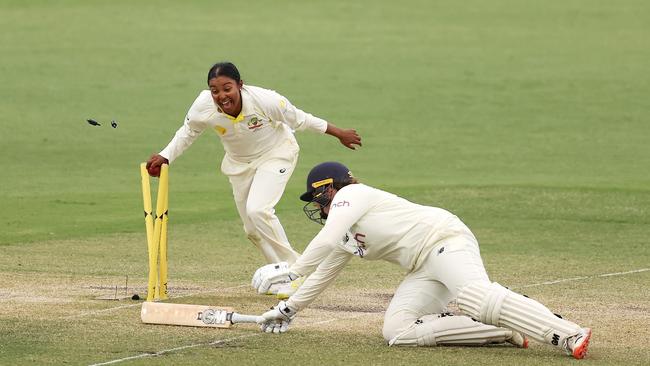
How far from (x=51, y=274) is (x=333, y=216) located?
426 centimetres

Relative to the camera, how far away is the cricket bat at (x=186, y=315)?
428 inches

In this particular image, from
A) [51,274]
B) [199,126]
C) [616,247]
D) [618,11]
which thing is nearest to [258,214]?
[199,126]

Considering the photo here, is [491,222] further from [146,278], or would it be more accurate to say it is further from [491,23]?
[491,23]

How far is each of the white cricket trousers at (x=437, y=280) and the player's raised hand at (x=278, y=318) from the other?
70 centimetres

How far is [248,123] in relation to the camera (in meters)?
12.6

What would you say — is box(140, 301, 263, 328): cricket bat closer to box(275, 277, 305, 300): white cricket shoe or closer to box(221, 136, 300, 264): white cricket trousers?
box(275, 277, 305, 300): white cricket shoe

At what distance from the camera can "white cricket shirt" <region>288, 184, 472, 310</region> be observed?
10305 mm

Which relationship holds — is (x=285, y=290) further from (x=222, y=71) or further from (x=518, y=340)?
(x=518, y=340)

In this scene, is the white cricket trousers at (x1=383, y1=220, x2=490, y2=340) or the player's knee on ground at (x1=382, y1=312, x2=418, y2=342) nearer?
the white cricket trousers at (x1=383, y1=220, x2=490, y2=340)

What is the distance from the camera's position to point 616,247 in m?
15.8

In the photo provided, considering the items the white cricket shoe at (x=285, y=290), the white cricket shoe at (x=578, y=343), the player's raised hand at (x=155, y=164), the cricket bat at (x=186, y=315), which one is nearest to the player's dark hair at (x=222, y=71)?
the player's raised hand at (x=155, y=164)

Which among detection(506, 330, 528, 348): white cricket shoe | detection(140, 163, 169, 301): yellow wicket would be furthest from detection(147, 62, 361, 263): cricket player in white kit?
detection(506, 330, 528, 348): white cricket shoe

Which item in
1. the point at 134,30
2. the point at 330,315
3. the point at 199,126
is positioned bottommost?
the point at 134,30

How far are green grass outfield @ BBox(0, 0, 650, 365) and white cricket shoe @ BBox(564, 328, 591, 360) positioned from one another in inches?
3.3
